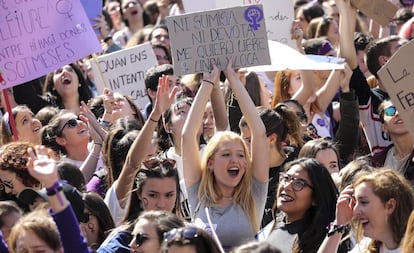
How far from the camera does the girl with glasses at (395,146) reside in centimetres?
808

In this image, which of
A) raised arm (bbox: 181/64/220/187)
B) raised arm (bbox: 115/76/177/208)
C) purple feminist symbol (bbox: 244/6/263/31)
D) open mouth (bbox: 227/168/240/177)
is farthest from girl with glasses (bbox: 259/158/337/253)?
purple feminist symbol (bbox: 244/6/263/31)

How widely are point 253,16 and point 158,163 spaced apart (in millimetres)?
1341

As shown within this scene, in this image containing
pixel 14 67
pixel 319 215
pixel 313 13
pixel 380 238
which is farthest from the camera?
pixel 313 13

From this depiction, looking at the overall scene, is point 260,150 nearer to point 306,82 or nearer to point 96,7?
point 306,82

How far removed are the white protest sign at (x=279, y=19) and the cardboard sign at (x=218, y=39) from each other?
2.23 m

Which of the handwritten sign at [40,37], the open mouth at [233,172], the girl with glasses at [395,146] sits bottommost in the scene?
the girl with glasses at [395,146]

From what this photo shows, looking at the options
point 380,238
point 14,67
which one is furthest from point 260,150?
point 14,67

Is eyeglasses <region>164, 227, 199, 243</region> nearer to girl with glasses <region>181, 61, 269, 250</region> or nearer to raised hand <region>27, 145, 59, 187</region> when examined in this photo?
raised hand <region>27, 145, 59, 187</region>

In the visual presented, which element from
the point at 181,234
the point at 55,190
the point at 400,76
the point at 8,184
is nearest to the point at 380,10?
the point at 400,76

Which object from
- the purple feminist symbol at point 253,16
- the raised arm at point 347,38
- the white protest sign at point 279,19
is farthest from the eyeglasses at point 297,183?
the white protest sign at point 279,19

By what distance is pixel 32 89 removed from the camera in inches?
421

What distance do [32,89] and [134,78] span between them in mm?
846

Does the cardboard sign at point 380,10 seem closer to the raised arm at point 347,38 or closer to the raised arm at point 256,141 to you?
the raised arm at point 347,38

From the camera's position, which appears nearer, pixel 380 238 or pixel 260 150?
pixel 380 238
